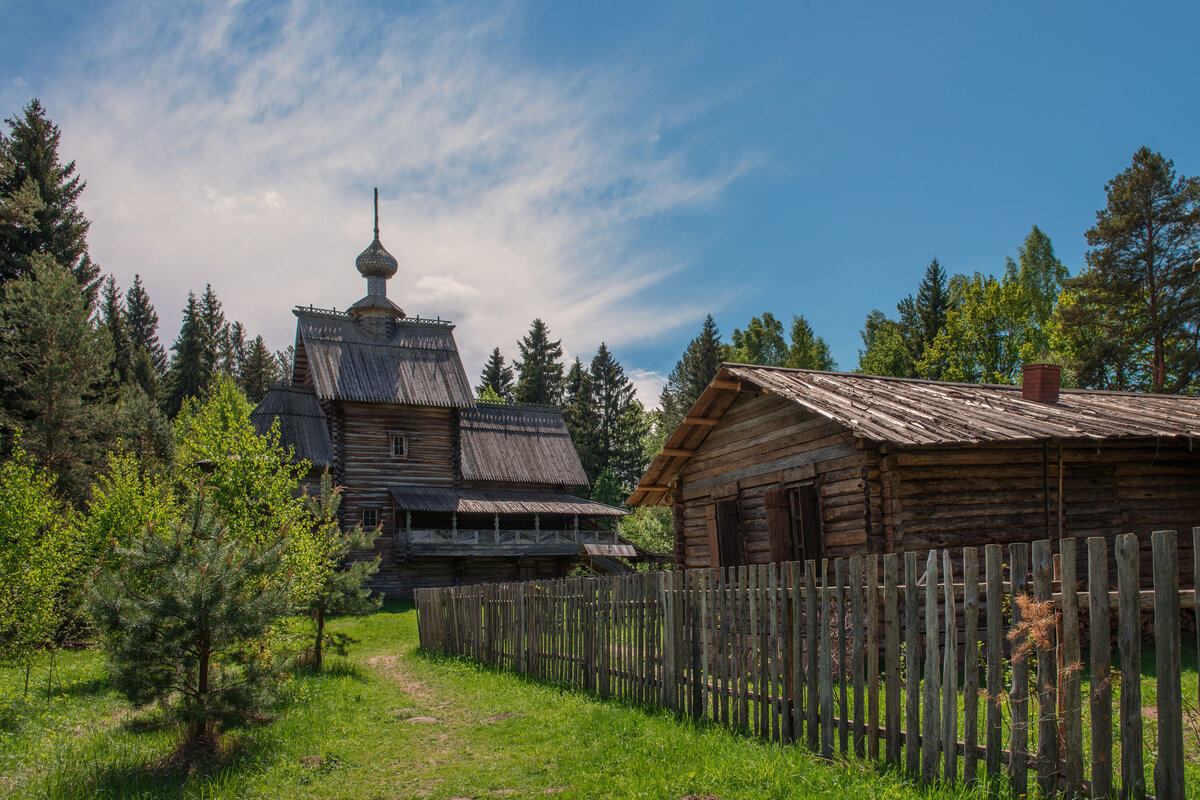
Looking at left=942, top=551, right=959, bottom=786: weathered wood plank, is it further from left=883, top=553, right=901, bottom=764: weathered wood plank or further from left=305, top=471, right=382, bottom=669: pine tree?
left=305, top=471, right=382, bottom=669: pine tree

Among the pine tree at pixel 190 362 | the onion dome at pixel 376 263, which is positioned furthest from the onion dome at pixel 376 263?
the pine tree at pixel 190 362

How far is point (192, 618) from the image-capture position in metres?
7.12

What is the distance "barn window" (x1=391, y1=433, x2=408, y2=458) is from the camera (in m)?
32.3

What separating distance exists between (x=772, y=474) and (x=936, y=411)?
9.30 feet

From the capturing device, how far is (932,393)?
46.5 ft

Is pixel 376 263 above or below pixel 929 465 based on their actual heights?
above

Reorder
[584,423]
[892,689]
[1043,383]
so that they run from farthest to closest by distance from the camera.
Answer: [584,423], [1043,383], [892,689]

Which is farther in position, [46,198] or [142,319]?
[142,319]

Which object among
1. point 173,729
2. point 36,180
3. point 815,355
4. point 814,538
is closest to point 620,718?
point 173,729

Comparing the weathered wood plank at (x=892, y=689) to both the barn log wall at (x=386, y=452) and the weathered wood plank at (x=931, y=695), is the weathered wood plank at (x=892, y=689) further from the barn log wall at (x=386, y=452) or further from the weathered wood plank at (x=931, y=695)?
the barn log wall at (x=386, y=452)

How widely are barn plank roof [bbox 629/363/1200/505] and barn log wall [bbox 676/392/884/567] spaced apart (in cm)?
40

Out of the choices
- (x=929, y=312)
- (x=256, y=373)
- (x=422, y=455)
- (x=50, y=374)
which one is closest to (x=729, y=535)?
(x=422, y=455)

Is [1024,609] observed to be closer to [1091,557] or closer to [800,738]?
[1091,557]

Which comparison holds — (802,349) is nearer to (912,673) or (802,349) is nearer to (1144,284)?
(1144,284)
